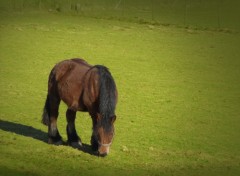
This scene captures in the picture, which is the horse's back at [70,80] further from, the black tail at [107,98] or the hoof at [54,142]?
the hoof at [54,142]

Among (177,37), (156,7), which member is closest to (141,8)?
(156,7)

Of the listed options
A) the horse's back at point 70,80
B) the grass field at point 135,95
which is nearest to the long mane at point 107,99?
the horse's back at point 70,80

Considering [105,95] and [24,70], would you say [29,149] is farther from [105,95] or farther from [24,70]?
[24,70]

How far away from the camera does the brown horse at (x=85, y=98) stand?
31.7ft

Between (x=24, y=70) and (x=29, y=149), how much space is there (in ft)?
31.3

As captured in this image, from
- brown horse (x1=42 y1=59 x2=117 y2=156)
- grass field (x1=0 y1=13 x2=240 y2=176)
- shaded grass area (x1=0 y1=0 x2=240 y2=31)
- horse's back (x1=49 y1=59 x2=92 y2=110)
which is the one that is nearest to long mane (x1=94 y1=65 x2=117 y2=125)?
brown horse (x1=42 y1=59 x2=117 y2=156)

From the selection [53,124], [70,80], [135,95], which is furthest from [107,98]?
[135,95]

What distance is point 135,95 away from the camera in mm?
17125

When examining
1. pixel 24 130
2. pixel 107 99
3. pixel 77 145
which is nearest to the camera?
pixel 107 99

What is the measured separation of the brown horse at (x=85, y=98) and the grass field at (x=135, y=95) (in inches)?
19.8

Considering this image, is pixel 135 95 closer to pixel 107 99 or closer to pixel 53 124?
pixel 53 124

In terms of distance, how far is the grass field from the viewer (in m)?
10.5

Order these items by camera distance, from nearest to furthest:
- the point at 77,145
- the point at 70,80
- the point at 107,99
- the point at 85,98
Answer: the point at 107,99
the point at 85,98
the point at 70,80
the point at 77,145

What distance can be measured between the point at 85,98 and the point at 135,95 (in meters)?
7.01
